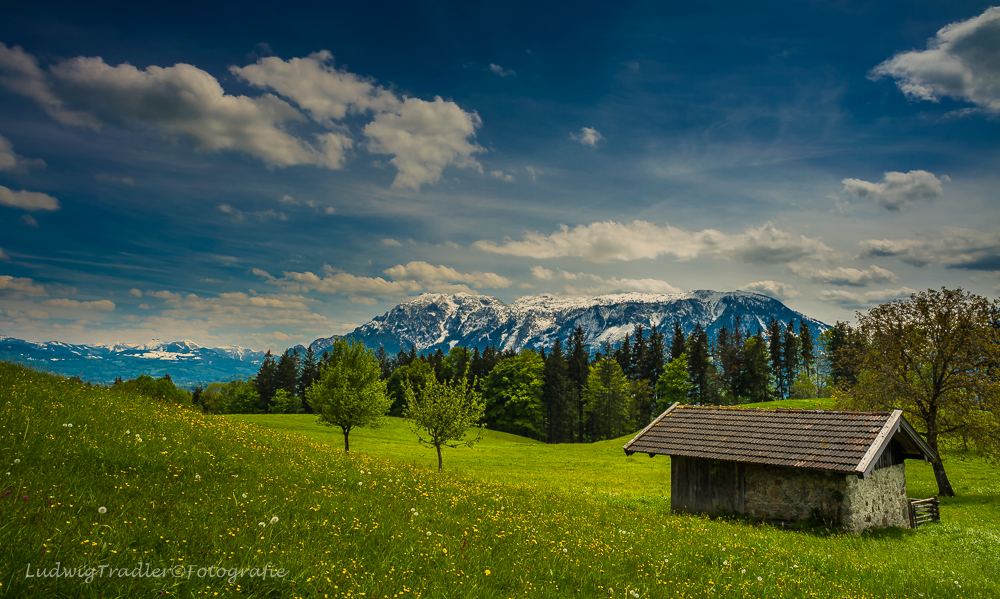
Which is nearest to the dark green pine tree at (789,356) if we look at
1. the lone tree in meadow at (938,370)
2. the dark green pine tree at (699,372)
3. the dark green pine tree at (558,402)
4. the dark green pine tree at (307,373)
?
the dark green pine tree at (699,372)

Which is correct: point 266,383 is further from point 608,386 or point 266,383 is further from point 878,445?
point 878,445

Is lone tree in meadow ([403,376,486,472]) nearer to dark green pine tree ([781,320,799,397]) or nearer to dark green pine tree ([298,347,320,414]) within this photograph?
dark green pine tree ([298,347,320,414])

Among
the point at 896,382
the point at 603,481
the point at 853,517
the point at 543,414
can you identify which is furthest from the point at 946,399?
the point at 543,414

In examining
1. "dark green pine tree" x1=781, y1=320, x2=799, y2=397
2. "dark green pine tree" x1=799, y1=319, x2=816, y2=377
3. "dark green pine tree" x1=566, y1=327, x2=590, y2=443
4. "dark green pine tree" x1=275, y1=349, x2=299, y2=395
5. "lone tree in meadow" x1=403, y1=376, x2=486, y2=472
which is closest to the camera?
"lone tree in meadow" x1=403, y1=376, x2=486, y2=472

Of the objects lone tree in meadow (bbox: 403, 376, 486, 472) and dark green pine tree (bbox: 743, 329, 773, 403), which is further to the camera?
dark green pine tree (bbox: 743, 329, 773, 403)

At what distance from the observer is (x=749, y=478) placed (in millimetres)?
19875

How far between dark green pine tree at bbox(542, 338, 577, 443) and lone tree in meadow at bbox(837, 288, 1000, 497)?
60626 millimetres

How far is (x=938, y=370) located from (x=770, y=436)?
17.0 metres

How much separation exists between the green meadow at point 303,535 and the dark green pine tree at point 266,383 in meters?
99.5

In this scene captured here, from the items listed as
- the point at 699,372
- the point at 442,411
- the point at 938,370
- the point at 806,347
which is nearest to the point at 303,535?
the point at 442,411

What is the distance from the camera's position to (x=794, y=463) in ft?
59.2

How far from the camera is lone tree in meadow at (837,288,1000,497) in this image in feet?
87.8

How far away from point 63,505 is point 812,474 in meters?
22.5

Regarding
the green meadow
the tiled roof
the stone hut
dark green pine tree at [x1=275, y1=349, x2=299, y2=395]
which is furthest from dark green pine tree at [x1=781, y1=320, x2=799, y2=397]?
dark green pine tree at [x1=275, y1=349, x2=299, y2=395]
